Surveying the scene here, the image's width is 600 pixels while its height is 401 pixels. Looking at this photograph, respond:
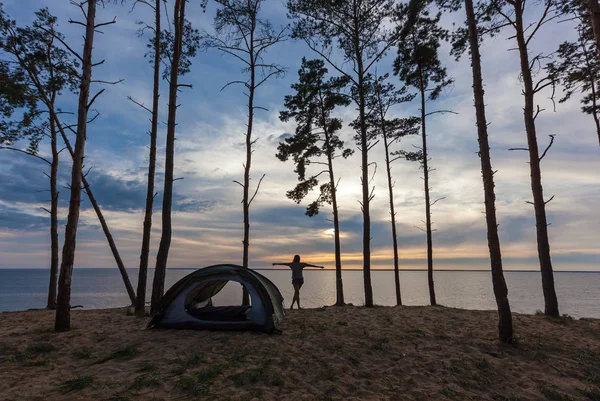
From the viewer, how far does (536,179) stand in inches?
406

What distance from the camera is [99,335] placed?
766 cm

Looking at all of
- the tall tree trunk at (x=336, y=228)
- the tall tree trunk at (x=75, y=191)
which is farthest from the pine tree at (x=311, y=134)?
the tall tree trunk at (x=75, y=191)

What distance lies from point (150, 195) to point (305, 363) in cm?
823

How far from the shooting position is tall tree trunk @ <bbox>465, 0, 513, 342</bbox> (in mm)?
7496

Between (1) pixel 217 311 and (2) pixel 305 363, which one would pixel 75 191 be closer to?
(1) pixel 217 311

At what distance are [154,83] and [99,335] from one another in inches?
343

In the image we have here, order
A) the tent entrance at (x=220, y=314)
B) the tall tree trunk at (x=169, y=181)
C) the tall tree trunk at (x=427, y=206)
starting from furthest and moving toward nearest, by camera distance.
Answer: the tall tree trunk at (x=427, y=206) < the tall tree trunk at (x=169, y=181) < the tent entrance at (x=220, y=314)

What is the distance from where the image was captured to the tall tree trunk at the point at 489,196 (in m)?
7.50

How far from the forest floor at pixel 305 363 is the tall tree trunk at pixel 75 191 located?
0.62m

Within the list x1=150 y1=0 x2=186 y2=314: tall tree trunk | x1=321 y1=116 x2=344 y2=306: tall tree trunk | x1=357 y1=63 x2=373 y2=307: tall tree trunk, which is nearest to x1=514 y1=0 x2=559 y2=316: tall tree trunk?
x1=357 y1=63 x2=373 y2=307: tall tree trunk

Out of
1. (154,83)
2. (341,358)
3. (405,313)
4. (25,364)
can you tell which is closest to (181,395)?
(341,358)

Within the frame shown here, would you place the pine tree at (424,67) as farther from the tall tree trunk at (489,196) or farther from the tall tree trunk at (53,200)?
the tall tree trunk at (53,200)

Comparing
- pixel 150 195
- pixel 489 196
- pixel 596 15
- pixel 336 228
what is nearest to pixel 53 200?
pixel 150 195

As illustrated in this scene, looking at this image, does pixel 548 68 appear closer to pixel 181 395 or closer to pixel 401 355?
pixel 401 355
